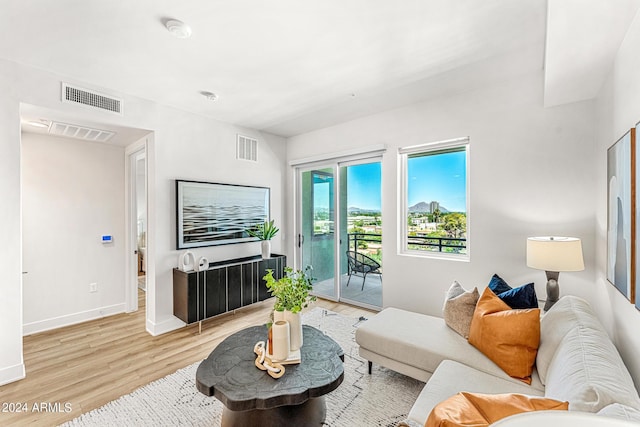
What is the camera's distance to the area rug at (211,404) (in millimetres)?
2004

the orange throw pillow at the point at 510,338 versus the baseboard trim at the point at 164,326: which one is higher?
the orange throw pillow at the point at 510,338

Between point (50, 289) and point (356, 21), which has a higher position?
point (356, 21)

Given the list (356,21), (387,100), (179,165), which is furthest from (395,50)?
(179,165)

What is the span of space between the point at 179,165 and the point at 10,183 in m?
1.51

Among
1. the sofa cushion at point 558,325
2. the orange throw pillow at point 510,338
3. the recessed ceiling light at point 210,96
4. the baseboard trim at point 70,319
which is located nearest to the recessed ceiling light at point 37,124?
the recessed ceiling light at point 210,96

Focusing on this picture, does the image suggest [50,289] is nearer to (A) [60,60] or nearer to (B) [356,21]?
(A) [60,60]

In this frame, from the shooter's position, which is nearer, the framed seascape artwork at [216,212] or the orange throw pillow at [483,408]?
the orange throw pillow at [483,408]

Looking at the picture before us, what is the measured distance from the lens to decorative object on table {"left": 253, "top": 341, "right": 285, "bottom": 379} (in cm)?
177

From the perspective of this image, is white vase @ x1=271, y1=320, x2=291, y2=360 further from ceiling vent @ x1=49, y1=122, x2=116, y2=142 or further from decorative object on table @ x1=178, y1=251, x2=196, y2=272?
ceiling vent @ x1=49, y1=122, x2=116, y2=142

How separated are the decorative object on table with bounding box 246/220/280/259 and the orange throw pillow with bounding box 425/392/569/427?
3467 mm

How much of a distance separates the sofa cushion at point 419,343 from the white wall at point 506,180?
107cm

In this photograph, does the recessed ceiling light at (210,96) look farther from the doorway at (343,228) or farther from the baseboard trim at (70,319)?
the baseboard trim at (70,319)

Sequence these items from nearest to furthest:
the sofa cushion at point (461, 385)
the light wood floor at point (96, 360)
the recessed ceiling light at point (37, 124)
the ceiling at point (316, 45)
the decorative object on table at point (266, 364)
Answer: the sofa cushion at point (461, 385) < the decorative object on table at point (266, 364) < the ceiling at point (316, 45) < the light wood floor at point (96, 360) < the recessed ceiling light at point (37, 124)

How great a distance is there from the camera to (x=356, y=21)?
207cm
